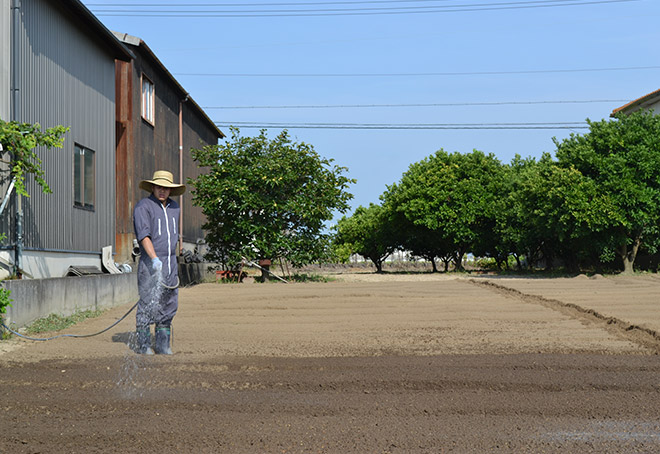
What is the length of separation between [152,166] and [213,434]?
64.8 feet

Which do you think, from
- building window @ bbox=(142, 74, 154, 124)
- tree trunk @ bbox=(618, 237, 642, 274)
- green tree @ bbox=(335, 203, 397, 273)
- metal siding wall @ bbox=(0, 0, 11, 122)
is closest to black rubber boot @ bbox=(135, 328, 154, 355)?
metal siding wall @ bbox=(0, 0, 11, 122)

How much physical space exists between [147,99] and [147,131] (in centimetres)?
108

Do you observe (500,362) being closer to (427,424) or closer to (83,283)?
(427,424)

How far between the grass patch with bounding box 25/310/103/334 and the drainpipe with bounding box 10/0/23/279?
1357 millimetres

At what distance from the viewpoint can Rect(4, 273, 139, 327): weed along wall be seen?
10031 millimetres

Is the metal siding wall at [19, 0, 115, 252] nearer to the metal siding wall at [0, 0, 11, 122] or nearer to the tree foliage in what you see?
the metal siding wall at [0, 0, 11, 122]

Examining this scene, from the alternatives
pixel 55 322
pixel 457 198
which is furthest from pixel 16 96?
pixel 457 198

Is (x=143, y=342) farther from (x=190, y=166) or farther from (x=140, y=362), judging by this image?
(x=190, y=166)

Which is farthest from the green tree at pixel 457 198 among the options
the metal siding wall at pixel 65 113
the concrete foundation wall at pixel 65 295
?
the concrete foundation wall at pixel 65 295

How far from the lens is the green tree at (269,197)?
2320 centimetres

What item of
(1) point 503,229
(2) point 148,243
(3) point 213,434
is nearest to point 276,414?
(3) point 213,434

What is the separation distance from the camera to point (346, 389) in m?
6.17

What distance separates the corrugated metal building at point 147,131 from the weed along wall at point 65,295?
601 centimetres

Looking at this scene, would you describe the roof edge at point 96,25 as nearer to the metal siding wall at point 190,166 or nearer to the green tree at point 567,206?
the metal siding wall at point 190,166
